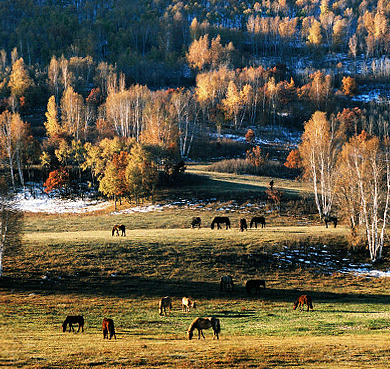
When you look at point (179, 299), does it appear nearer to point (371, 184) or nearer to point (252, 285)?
point (252, 285)

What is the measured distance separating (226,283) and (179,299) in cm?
463

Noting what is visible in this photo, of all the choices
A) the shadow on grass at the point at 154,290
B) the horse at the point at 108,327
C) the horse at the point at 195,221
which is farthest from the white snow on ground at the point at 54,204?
the horse at the point at 108,327

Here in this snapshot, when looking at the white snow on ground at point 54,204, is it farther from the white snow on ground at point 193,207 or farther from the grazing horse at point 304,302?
the grazing horse at point 304,302

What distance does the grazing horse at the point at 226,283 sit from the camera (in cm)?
2977

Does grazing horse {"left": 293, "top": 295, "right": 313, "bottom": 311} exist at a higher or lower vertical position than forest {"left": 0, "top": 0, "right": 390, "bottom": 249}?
lower

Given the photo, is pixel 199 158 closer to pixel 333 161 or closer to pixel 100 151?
pixel 100 151

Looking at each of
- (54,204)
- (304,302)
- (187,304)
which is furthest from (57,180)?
(304,302)

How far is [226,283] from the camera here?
3089 cm

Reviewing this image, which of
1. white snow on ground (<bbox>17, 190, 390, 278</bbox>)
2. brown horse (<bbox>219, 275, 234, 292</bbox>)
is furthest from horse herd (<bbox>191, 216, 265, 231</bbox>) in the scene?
brown horse (<bbox>219, 275, 234, 292</bbox>)

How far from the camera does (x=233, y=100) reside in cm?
13738

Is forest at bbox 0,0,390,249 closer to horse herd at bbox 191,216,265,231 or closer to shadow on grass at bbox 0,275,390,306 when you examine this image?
horse herd at bbox 191,216,265,231

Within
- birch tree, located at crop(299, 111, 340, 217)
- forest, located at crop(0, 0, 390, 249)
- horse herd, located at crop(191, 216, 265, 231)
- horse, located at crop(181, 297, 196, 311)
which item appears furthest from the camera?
forest, located at crop(0, 0, 390, 249)

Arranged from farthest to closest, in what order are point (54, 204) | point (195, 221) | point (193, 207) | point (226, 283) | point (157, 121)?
1. point (157, 121)
2. point (54, 204)
3. point (193, 207)
4. point (195, 221)
5. point (226, 283)

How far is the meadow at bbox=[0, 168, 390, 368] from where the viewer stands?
609 inches
